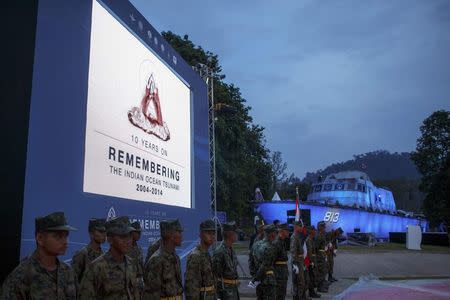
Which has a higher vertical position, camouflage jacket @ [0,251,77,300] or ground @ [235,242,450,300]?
camouflage jacket @ [0,251,77,300]

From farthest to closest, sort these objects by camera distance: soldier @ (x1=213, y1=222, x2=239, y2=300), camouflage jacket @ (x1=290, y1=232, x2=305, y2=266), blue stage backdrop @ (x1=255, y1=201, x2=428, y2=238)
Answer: blue stage backdrop @ (x1=255, y1=201, x2=428, y2=238), camouflage jacket @ (x1=290, y1=232, x2=305, y2=266), soldier @ (x1=213, y1=222, x2=239, y2=300)

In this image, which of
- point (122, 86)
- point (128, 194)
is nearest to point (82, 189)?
point (128, 194)

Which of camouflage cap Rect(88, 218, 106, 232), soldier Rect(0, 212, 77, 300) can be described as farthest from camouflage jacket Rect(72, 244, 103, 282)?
soldier Rect(0, 212, 77, 300)

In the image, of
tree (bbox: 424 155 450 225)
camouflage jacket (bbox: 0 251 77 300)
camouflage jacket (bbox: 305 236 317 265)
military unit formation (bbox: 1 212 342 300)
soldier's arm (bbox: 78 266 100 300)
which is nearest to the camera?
camouflage jacket (bbox: 0 251 77 300)

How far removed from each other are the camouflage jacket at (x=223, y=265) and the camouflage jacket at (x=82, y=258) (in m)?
1.72

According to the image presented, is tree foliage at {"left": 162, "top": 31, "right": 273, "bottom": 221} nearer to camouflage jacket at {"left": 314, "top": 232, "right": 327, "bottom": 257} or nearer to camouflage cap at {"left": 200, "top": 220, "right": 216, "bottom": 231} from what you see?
camouflage jacket at {"left": 314, "top": 232, "right": 327, "bottom": 257}

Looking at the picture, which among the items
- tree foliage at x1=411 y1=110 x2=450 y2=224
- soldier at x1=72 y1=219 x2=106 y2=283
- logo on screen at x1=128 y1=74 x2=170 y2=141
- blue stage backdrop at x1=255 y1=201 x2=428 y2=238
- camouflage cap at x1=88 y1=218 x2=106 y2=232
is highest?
tree foliage at x1=411 y1=110 x2=450 y2=224

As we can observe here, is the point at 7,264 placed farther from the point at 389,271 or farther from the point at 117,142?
the point at 389,271

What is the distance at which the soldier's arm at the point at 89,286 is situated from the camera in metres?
3.65

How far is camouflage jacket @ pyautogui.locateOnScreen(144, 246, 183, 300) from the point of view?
4.80m

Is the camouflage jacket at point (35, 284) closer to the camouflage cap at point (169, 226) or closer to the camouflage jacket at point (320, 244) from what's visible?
the camouflage cap at point (169, 226)

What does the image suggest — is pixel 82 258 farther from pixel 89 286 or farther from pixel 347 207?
pixel 347 207

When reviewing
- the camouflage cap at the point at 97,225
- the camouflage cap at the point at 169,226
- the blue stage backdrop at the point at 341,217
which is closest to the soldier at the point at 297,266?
the camouflage cap at the point at 169,226

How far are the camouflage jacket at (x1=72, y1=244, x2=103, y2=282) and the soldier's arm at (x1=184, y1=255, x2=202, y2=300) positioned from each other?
1.08 metres
